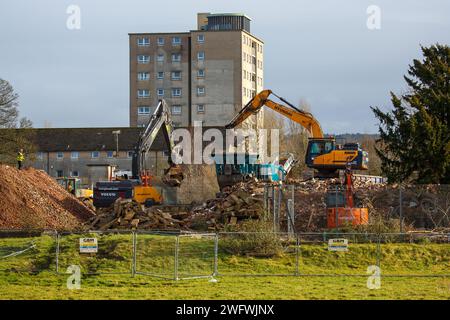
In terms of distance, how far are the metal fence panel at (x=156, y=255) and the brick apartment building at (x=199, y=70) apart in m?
91.5

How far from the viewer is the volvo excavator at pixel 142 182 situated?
54656mm

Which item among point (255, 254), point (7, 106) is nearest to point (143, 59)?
point (7, 106)

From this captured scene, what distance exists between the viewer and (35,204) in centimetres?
4706

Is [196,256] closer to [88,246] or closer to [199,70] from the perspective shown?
[88,246]

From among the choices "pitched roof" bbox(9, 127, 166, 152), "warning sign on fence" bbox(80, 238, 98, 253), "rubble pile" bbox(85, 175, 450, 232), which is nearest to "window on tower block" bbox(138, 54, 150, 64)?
"pitched roof" bbox(9, 127, 166, 152)

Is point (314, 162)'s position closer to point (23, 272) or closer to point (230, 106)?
point (23, 272)

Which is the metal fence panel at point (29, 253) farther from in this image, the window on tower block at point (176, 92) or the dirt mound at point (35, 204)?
the window on tower block at point (176, 92)

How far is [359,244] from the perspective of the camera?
35.6 metres

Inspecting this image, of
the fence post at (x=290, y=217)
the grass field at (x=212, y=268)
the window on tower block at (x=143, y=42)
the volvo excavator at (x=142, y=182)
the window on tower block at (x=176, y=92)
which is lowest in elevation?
the grass field at (x=212, y=268)

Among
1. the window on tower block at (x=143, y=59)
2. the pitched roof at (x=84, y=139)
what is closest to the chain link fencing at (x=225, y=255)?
the pitched roof at (x=84, y=139)

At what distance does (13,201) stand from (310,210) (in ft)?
47.5

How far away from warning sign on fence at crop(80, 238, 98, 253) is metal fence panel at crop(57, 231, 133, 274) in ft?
1.97

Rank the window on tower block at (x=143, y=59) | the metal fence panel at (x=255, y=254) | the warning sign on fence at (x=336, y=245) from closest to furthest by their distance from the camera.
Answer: the warning sign on fence at (x=336, y=245)
the metal fence panel at (x=255, y=254)
the window on tower block at (x=143, y=59)

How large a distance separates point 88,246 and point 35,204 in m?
16.5
